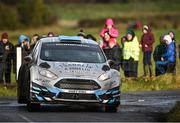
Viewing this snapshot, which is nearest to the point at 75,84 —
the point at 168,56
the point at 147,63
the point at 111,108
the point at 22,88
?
the point at 111,108

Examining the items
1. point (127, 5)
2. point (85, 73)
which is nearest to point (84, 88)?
point (85, 73)

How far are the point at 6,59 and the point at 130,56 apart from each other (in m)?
4.07

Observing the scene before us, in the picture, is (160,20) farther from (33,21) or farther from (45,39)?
(45,39)

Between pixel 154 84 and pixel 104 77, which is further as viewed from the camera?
pixel 154 84

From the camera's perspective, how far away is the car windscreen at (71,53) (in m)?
21.8

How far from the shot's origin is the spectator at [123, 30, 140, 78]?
99.5 feet

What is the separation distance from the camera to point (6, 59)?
2984 centimetres

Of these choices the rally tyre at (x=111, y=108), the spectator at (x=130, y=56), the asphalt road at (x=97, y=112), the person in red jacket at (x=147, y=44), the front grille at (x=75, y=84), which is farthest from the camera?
the person in red jacket at (x=147, y=44)

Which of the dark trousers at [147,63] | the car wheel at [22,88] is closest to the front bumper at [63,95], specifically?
the car wheel at [22,88]

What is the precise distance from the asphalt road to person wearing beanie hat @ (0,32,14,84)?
3.66 meters

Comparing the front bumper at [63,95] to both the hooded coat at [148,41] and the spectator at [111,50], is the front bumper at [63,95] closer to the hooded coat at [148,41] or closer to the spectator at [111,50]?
the spectator at [111,50]

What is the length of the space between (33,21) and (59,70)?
6587 centimetres

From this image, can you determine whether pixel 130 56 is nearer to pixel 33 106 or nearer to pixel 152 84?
pixel 152 84

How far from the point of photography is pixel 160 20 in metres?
87.6
